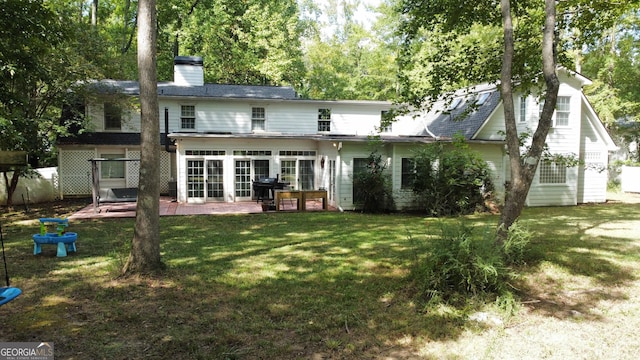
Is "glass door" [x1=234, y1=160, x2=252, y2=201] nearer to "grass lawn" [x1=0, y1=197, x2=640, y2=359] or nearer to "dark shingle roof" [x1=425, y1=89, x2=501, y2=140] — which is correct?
"dark shingle roof" [x1=425, y1=89, x2=501, y2=140]

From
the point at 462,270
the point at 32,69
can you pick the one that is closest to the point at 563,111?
the point at 462,270

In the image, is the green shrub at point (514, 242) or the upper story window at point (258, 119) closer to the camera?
the green shrub at point (514, 242)

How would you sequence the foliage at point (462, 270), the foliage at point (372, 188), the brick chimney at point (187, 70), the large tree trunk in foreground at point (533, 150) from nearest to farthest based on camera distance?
the foliage at point (462, 270) < the large tree trunk in foreground at point (533, 150) < the foliage at point (372, 188) < the brick chimney at point (187, 70)

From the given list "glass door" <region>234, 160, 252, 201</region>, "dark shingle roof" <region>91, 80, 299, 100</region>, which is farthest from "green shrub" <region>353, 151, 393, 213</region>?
"dark shingle roof" <region>91, 80, 299, 100</region>

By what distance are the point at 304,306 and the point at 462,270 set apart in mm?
2150

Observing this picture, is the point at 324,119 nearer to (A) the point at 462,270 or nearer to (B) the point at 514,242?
(B) the point at 514,242

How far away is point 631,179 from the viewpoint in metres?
24.6

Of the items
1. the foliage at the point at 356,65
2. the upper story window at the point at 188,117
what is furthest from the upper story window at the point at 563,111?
the upper story window at the point at 188,117

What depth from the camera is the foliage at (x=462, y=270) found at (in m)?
5.36

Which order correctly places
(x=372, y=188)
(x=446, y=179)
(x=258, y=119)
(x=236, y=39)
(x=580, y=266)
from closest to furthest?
(x=580, y=266) < (x=446, y=179) < (x=372, y=188) < (x=258, y=119) < (x=236, y=39)

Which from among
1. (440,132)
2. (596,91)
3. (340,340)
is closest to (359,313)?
(340,340)

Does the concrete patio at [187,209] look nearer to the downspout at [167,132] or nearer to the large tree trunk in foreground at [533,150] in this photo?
the downspout at [167,132]

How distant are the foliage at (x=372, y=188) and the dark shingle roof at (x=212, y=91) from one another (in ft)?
24.1

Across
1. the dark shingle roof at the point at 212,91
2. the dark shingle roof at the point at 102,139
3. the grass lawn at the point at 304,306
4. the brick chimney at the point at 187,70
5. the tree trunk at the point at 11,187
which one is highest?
the brick chimney at the point at 187,70
